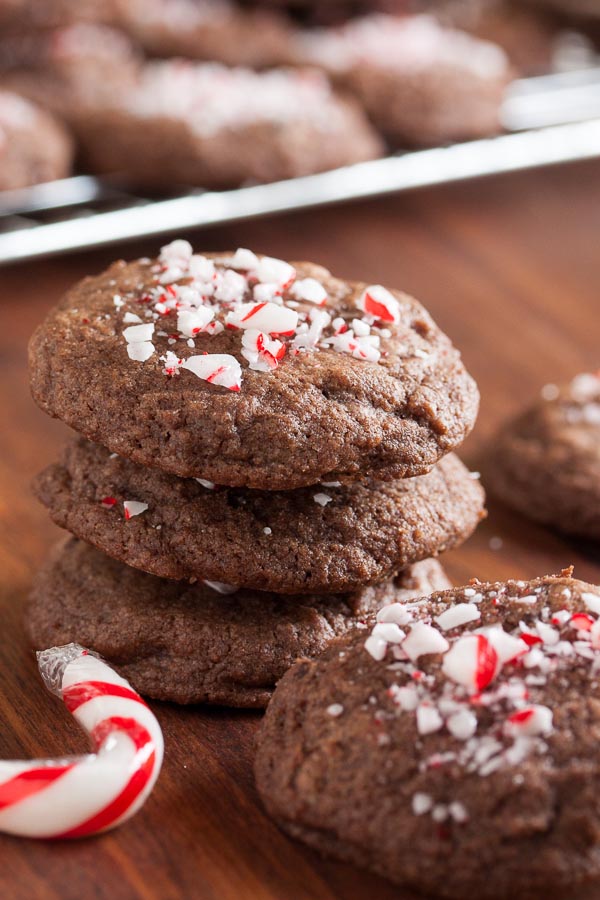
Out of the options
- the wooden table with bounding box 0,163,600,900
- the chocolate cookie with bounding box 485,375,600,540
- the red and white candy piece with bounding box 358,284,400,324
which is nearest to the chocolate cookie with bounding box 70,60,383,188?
the wooden table with bounding box 0,163,600,900

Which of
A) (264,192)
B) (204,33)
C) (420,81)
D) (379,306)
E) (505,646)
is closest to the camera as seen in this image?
(505,646)

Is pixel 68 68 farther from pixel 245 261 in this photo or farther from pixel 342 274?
pixel 245 261

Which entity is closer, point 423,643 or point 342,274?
point 423,643

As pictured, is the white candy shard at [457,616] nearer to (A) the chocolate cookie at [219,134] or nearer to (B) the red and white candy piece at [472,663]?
(B) the red and white candy piece at [472,663]

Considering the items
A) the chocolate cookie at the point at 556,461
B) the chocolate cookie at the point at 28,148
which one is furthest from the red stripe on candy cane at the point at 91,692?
the chocolate cookie at the point at 28,148

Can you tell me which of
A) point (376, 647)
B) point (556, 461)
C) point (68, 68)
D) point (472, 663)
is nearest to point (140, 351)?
point (376, 647)

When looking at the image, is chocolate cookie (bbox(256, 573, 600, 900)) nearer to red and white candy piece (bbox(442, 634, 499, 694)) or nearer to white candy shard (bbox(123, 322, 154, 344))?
red and white candy piece (bbox(442, 634, 499, 694))

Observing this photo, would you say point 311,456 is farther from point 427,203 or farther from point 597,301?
point 427,203
